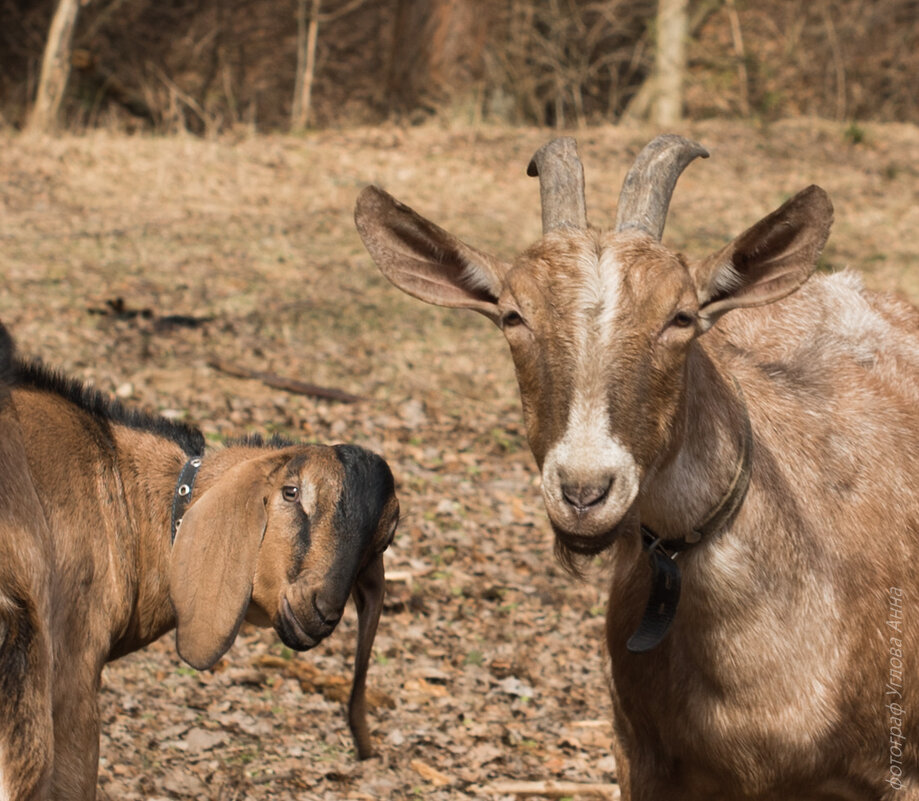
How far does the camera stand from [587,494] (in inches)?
127

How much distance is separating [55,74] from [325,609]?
38.2 feet

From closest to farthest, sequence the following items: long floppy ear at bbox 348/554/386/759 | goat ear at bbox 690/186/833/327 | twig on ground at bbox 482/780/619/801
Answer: goat ear at bbox 690/186/833/327 → long floppy ear at bbox 348/554/386/759 → twig on ground at bbox 482/780/619/801

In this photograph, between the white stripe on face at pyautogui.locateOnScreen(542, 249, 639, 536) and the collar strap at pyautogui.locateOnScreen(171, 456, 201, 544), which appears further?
the collar strap at pyautogui.locateOnScreen(171, 456, 201, 544)

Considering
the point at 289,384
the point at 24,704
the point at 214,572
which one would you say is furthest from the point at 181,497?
the point at 289,384

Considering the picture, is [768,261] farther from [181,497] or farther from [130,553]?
[130,553]

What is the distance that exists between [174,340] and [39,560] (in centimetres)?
559

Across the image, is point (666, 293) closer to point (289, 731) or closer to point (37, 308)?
point (289, 731)

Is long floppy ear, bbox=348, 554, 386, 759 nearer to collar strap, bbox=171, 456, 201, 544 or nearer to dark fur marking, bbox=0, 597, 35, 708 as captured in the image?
collar strap, bbox=171, 456, 201, 544

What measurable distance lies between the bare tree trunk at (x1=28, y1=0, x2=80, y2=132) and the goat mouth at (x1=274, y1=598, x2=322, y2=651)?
11.1 m

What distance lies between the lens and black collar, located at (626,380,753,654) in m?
3.78

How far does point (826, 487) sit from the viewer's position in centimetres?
419

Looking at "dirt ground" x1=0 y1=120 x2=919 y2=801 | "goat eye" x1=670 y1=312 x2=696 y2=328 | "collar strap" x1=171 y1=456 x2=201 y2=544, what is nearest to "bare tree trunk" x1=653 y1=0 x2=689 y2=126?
"dirt ground" x1=0 y1=120 x2=919 y2=801

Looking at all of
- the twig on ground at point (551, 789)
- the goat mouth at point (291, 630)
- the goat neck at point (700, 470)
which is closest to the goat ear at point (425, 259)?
the goat neck at point (700, 470)

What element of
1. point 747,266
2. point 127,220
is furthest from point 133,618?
point 127,220
